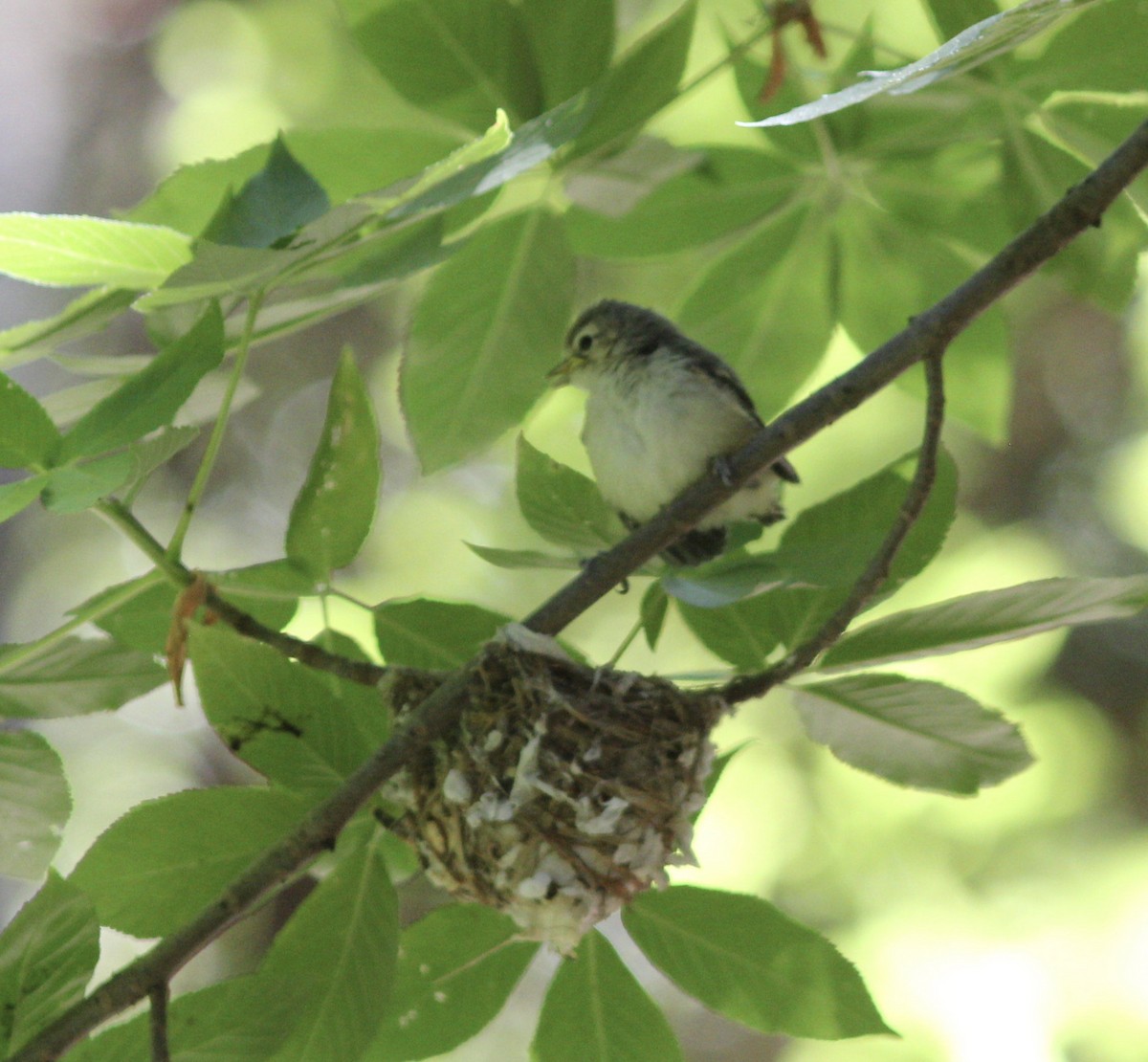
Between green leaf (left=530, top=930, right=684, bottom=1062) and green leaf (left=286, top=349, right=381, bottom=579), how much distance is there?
0.65m

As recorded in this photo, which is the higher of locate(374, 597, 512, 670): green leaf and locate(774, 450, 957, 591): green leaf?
locate(774, 450, 957, 591): green leaf

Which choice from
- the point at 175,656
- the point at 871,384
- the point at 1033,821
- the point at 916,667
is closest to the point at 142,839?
the point at 175,656

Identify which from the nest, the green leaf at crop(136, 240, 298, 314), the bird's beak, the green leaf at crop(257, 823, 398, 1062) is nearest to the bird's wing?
the bird's beak

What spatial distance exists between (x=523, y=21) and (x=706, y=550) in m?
1.88

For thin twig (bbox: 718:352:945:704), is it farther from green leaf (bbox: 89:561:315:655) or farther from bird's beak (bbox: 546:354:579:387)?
bird's beak (bbox: 546:354:579:387)

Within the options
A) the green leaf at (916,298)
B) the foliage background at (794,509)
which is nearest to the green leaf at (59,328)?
the foliage background at (794,509)

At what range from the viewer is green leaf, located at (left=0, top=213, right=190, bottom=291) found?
4.25 ft

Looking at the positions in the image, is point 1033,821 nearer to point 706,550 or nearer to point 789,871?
point 789,871

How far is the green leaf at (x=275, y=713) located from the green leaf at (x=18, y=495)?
41cm

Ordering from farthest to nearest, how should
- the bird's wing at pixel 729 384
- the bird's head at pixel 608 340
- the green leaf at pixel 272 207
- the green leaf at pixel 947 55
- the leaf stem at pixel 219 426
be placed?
the bird's head at pixel 608 340, the bird's wing at pixel 729 384, the leaf stem at pixel 219 426, the green leaf at pixel 272 207, the green leaf at pixel 947 55

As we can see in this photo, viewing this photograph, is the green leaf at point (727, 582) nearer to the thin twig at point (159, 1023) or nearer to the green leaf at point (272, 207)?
the green leaf at point (272, 207)

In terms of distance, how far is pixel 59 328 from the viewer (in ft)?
5.16

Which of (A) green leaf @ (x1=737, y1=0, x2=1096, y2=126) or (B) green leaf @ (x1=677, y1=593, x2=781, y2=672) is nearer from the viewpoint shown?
(A) green leaf @ (x1=737, y1=0, x2=1096, y2=126)

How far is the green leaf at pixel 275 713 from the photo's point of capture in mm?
1687
